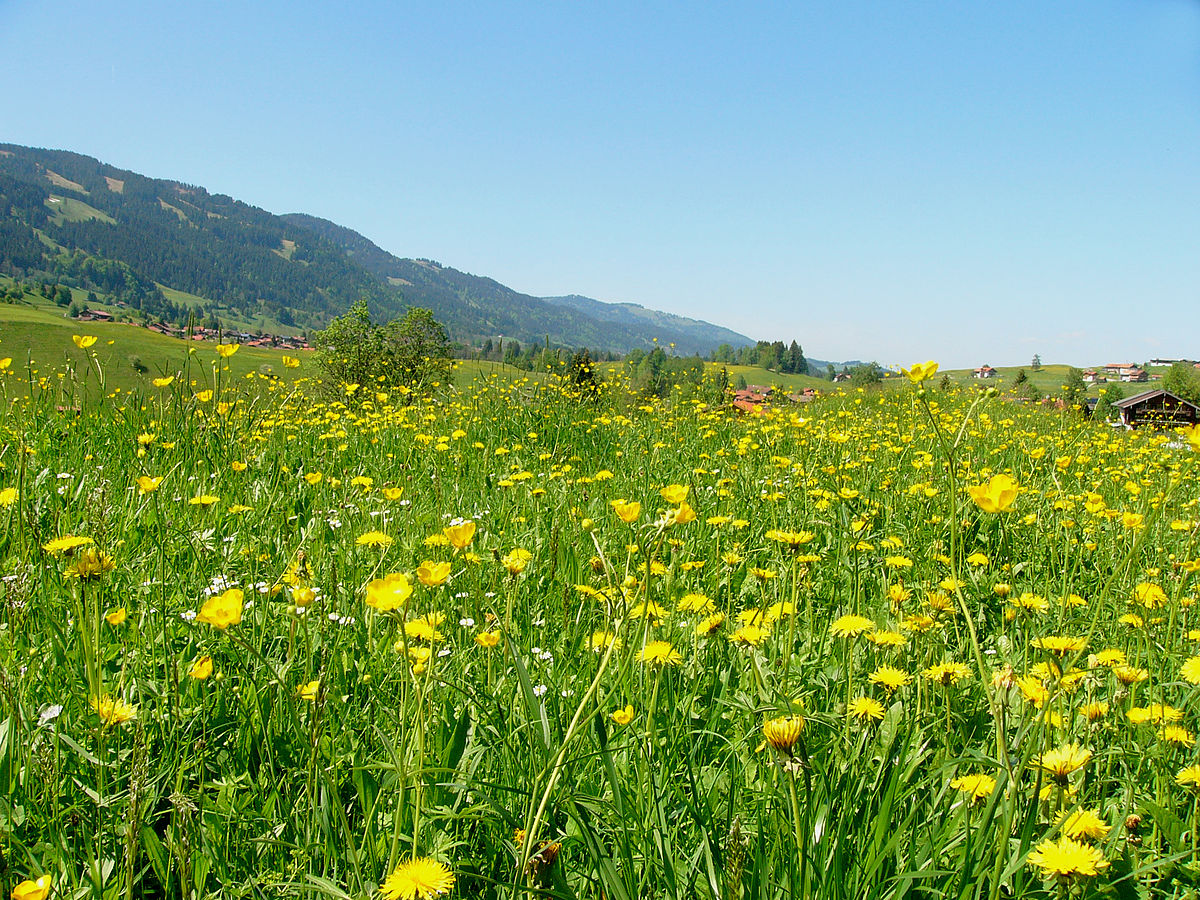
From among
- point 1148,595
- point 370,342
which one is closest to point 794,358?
point 370,342

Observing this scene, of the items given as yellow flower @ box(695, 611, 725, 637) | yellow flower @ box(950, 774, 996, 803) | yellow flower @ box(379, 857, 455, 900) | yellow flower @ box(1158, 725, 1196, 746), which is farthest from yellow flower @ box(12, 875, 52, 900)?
yellow flower @ box(1158, 725, 1196, 746)

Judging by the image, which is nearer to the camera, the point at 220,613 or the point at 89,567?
the point at 220,613

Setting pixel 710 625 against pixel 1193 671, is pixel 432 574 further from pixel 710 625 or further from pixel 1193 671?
pixel 1193 671

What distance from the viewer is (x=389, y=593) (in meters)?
1.04

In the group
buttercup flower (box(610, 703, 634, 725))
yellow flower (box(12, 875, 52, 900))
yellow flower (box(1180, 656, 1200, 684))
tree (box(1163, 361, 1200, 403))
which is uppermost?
tree (box(1163, 361, 1200, 403))

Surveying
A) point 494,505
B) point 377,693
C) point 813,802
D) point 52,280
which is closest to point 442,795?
point 377,693

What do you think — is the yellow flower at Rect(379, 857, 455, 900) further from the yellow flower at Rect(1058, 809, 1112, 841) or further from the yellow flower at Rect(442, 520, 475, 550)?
the yellow flower at Rect(1058, 809, 1112, 841)

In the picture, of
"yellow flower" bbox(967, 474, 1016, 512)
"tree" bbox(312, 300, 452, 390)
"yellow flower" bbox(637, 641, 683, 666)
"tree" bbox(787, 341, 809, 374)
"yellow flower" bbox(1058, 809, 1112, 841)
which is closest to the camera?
"yellow flower" bbox(1058, 809, 1112, 841)

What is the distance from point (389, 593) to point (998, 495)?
1023 mm

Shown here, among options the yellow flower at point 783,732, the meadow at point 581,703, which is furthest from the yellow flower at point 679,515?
the yellow flower at point 783,732

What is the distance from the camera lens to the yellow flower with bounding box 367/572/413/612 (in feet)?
3.29

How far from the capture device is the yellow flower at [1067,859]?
90 centimetres

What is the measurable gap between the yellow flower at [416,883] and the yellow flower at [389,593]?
Result: 1.15ft

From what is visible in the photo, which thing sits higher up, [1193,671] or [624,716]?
[1193,671]
